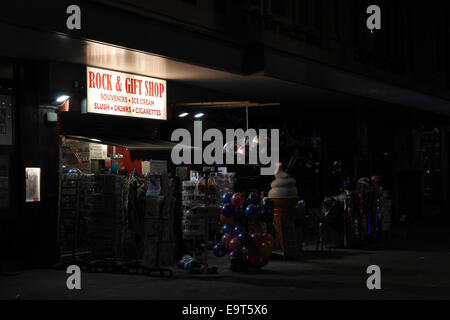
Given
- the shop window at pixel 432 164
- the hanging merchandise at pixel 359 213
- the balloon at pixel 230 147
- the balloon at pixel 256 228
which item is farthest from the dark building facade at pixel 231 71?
the shop window at pixel 432 164

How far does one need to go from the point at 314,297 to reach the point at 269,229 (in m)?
6.70

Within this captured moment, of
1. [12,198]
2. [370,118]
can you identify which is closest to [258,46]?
[12,198]

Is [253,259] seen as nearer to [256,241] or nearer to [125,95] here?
[256,241]

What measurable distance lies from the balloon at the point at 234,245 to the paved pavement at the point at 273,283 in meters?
0.48

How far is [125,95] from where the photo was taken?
16.8 meters

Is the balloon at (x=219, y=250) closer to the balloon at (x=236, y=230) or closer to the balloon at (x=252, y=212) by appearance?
the balloon at (x=236, y=230)

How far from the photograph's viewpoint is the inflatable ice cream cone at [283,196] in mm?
16578

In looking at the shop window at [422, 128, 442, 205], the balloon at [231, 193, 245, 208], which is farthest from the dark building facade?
the shop window at [422, 128, 442, 205]

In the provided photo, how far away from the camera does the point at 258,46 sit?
17.6 m

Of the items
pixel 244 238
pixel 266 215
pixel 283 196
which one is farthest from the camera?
pixel 283 196

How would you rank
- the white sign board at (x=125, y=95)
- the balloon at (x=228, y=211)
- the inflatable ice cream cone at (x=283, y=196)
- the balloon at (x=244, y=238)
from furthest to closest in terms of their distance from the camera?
1. the inflatable ice cream cone at (x=283, y=196)
2. the white sign board at (x=125, y=95)
3. the balloon at (x=228, y=211)
4. the balloon at (x=244, y=238)

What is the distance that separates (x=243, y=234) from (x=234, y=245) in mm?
357

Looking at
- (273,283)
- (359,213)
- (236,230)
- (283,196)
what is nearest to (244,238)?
(236,230)

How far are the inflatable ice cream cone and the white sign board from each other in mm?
3449
